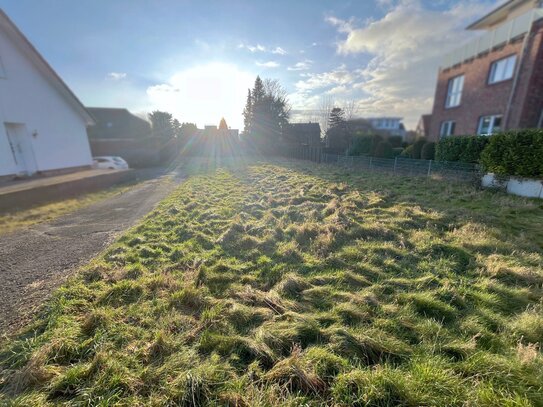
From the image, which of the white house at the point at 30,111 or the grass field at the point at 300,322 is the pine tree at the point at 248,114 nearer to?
the white house at the point at 30,111

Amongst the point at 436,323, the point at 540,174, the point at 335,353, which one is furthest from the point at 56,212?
the point at 540,174

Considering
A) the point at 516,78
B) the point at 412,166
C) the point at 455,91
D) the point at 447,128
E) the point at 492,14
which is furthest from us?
the point at 447,128

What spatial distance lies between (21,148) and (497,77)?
2369cm

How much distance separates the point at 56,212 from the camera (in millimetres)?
6703

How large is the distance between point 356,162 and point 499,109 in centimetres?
730

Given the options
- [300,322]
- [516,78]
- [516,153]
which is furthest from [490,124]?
[300,322]

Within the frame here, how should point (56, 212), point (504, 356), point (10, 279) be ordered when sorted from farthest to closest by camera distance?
point (56, 212), point (10, 279), point (504, 356)

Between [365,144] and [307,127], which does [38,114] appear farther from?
[307,127]

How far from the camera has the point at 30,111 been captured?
1055 cm

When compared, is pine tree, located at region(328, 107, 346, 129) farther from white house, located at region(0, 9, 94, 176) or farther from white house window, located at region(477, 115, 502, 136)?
white house, located at region(0, 9, 94, 176)

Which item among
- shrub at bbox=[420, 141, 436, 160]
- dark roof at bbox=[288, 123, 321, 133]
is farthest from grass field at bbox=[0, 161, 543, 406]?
dark roof at bbox=[288, 123, 321, 133]

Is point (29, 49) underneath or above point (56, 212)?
above

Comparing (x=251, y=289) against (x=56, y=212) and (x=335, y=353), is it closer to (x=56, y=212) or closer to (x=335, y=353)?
(x=335, y=353)

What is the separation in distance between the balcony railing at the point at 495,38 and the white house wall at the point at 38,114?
74.7 ft
